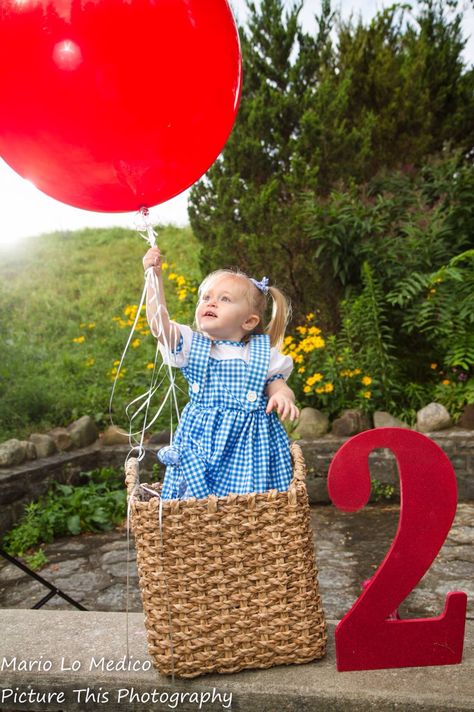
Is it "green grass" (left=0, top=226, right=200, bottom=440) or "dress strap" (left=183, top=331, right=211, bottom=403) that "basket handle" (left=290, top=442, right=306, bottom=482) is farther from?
"green grass" (left=0, top=226, right=200, bottom=440)

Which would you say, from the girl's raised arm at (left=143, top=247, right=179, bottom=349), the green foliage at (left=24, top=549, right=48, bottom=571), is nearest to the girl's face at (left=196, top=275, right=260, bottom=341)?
the girl's raised arm at (left=143, top=247, right=179, bottom=349)

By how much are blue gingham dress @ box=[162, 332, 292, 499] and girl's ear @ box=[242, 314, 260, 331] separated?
→ 0.06 meters

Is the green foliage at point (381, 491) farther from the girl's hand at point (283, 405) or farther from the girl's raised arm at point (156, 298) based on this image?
the girl's raised arm at point (156, 298)

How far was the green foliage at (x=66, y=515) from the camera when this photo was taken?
140 inches

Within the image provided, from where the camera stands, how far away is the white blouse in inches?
79.0

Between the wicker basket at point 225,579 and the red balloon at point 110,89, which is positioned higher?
the red balloon at point 110,89

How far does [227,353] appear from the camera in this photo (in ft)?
6.73

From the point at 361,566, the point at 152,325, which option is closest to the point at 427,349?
the point at 361,566

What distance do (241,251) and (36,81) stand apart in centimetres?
386

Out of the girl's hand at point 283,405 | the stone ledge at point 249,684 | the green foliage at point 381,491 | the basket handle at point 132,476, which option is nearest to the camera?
the stone ledge at point 249,684

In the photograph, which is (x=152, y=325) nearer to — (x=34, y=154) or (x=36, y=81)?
(x=34, y=154)

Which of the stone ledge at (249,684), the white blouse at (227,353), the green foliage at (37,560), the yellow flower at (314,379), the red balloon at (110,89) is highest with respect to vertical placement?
the red balloon at (110,89)

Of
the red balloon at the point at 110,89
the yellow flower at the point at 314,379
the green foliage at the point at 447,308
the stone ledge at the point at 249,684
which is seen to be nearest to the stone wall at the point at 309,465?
the yellow flower at the point at 314,379

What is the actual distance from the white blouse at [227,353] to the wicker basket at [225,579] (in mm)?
478
